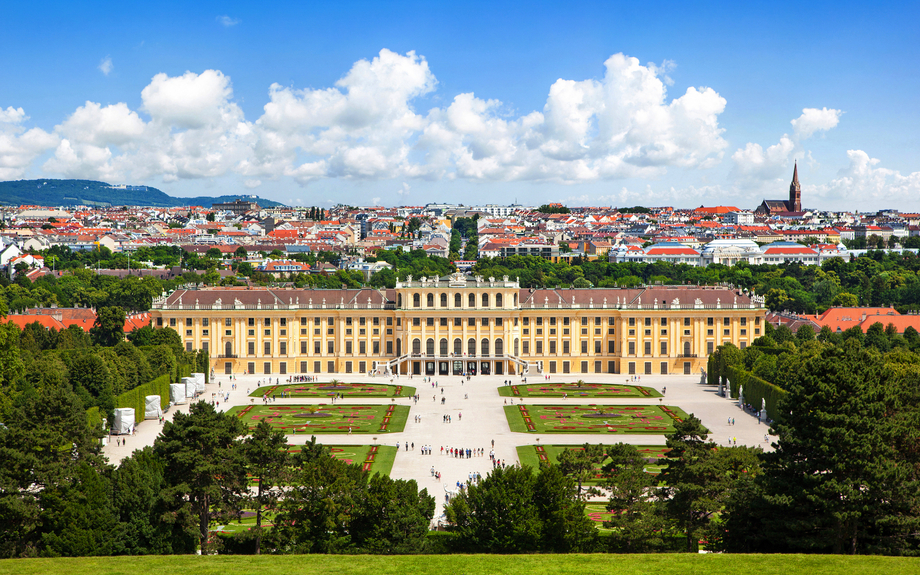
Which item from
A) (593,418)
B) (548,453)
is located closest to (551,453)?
(548,453)

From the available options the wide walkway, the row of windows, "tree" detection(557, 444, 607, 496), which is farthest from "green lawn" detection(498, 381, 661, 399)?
"tree" detection(557, 444, 607, 496)

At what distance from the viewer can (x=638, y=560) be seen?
104 feet

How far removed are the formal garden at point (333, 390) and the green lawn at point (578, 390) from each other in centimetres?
897

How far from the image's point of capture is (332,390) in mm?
86750

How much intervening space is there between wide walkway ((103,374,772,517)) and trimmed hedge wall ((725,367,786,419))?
141 centimetres

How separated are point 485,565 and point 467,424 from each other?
38747mm

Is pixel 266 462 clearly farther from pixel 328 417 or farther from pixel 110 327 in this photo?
pixel 110 327

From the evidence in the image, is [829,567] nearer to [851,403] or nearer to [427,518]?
[851,403]

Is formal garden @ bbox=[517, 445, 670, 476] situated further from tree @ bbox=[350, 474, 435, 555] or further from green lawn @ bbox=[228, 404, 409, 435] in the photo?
tree @ bbox=[350, 474, 435, 555]

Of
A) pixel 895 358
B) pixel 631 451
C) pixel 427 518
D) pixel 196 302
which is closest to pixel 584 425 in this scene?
pixel 895 358

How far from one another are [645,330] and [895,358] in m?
34.1

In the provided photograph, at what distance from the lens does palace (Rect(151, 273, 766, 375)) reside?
99.0 metres

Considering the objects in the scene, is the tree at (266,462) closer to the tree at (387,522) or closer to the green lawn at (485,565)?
the tree at (387,522)

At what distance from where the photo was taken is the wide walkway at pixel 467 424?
187ft
